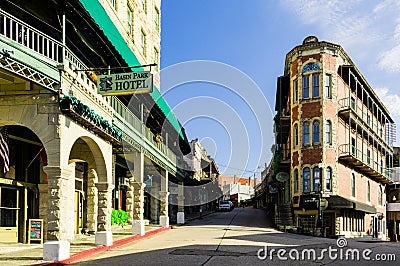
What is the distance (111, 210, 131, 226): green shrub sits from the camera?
2437 centimetres

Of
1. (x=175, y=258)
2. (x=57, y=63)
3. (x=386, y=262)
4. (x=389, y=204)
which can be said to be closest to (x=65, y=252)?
(x=175, y=258)

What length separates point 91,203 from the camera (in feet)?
71.8

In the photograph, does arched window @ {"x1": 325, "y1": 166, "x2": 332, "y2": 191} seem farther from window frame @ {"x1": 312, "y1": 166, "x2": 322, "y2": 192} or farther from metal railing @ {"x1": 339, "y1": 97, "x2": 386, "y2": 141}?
metal railing @ {"x1": 339, "y1": 97, "x2": 386, "y2": 141}

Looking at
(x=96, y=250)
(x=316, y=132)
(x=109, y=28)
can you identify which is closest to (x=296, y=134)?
(x=316, y=132)

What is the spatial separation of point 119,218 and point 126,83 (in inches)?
491

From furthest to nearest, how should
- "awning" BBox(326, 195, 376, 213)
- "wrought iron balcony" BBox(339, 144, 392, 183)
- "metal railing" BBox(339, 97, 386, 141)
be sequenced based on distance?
"metal railing" BBox(339, 97, 386, 141) < "wrought iron balcony" BBox(339, 144, 392, 183) < "awning" BBox(326, 195, 376, 213)

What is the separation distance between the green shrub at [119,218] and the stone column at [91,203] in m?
2.48

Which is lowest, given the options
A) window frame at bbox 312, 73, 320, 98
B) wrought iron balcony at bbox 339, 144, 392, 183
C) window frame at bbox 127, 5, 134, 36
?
wrought iron balcony at bbox 339, 144, 392, 183

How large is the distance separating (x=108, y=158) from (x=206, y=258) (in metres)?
5.64

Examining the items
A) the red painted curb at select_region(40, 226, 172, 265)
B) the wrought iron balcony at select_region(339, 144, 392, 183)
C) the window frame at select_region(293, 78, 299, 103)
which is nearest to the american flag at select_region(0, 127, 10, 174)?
the red painted curb at select_region(40, 226, 172, 265)

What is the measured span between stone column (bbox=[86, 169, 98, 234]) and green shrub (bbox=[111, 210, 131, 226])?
2.48m

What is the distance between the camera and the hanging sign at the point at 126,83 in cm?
1463

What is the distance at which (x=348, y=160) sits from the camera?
3588 centimetres

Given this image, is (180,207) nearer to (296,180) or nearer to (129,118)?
(296,180)
